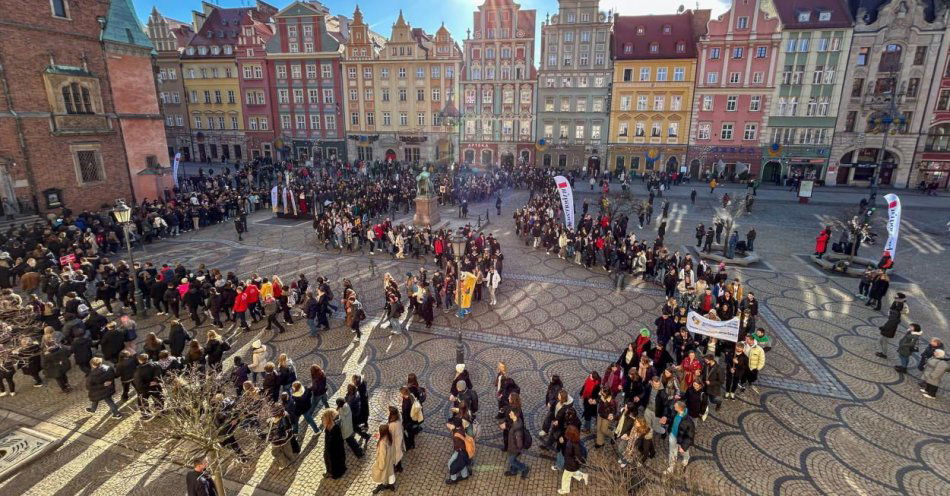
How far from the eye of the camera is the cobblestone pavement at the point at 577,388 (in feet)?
27.5

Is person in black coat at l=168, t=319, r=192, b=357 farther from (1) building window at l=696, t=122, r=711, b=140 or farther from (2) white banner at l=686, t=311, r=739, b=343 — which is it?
(1) building window at l=696, t=122, r=711, b=140

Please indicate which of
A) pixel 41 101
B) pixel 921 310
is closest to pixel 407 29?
pixel 41 101

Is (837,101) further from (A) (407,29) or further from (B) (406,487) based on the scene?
(B) (406,487)

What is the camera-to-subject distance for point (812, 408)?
10.5 metres

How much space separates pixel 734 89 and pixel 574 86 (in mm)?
15906

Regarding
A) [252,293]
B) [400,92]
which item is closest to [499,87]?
[400,92]

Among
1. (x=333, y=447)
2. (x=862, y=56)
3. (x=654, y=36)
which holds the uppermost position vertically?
(x=654, y=36)

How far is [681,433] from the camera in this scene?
8.34m

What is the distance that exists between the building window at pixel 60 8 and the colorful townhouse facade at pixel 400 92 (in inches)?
1204

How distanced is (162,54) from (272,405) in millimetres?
64618

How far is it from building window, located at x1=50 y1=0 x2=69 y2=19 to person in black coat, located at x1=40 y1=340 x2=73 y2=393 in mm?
24662

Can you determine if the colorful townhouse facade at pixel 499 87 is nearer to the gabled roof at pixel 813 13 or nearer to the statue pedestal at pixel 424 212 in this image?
the gabled roof at pixel 813 13

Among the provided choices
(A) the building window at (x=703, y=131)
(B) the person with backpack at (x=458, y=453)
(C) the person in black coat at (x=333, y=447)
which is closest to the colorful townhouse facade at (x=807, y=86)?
(A) the building window at (x=703, y=131)

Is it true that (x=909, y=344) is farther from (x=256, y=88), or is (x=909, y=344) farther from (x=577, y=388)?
(x=256, y=88)
